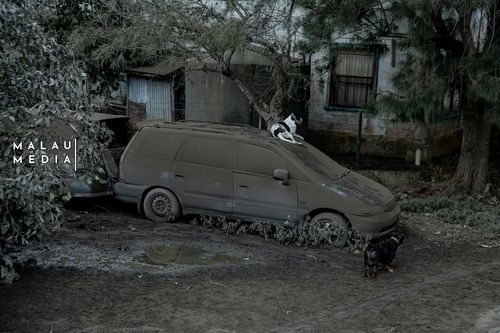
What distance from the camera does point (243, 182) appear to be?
1000 centimetres

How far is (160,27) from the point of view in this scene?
12383 mm

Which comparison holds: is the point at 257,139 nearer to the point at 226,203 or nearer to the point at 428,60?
the point at 226,203

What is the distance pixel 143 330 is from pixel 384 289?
299cm

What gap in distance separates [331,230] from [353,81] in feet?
26.7

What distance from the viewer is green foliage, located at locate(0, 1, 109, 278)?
6.63 m

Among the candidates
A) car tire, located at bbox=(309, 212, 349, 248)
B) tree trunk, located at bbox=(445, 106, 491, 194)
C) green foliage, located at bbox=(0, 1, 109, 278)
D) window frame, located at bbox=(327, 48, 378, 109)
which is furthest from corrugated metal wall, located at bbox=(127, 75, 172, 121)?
green foliage, located at bbox=(0, 1, 109, 278)

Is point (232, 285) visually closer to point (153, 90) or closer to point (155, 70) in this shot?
point (155, 70)

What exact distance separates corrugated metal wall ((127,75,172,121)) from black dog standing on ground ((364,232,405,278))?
9634mm

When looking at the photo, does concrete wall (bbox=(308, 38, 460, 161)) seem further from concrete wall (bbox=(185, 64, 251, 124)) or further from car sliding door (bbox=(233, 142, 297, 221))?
car sliding door (bbox=(233, 142, 297, 221))

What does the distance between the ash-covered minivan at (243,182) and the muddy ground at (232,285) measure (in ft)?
1.57

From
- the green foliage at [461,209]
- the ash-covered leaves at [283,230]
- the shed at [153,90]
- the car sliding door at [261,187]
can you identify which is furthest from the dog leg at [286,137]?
the shed at [153,90]

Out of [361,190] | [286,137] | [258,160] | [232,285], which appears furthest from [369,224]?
[232,285]

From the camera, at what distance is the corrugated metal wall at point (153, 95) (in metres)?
16.7

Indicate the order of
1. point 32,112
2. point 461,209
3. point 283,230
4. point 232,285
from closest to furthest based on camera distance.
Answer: point 32,112
point 232,285
point 283,230
point 461,209
